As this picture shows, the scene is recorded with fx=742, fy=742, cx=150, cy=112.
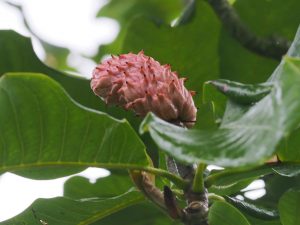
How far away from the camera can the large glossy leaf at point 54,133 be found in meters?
1.20

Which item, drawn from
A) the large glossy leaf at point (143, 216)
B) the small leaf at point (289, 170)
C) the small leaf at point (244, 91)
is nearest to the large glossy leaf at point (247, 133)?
the small leaf at point (244, 91)

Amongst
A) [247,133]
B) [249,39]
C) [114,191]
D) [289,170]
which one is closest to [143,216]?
[114,191]

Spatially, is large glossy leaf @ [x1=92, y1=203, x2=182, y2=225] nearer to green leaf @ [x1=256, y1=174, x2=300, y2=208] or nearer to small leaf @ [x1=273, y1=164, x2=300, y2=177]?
green leaf @ [x1=256, y1=174, x2=300, y2=208]

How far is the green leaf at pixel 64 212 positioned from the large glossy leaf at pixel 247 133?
463 mm

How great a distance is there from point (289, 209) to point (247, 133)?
20.5 inches

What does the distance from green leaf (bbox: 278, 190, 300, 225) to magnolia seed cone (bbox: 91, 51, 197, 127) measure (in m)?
0.29

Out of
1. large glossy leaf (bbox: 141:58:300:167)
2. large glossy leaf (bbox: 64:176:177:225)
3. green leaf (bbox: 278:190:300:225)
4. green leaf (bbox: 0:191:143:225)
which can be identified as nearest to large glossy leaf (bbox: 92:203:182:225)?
large glossy leaf (bbox: 64:176:177:225)

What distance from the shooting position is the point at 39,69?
1858 millimetres

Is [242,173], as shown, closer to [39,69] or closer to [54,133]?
[54,133]

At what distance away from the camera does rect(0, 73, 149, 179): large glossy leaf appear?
1198 millimetres

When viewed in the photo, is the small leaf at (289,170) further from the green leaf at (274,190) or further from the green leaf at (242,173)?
the green leaf at (274,190)

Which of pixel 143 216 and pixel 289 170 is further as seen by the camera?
pixel 143 216

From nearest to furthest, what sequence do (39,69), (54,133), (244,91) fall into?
(244,91) → (54,133) → (39,69)

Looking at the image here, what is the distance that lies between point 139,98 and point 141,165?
115mm
